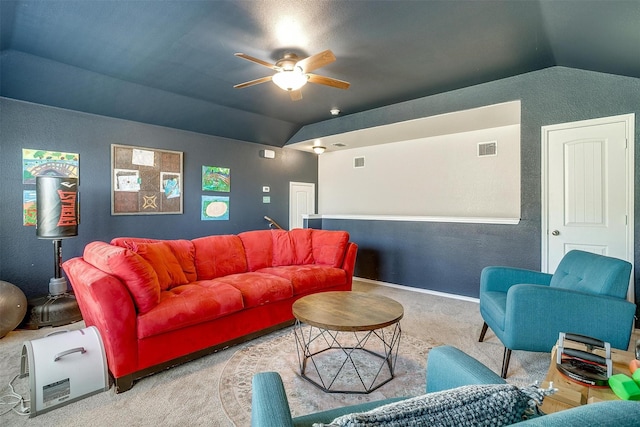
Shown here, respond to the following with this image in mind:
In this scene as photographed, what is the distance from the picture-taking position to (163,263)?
285cm

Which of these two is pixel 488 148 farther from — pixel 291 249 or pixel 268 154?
pixel 268 154

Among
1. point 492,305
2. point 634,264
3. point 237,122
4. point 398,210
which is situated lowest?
point 492,305

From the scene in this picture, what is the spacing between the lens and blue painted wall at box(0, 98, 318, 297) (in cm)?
340

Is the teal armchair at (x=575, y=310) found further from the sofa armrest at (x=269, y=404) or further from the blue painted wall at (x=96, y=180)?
the blue painted wall at (x=96, y=180)

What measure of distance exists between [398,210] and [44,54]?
5.18 m

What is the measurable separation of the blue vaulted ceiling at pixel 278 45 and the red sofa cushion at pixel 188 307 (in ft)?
7.32

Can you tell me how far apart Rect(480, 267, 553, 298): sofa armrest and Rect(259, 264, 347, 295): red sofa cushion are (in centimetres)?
152

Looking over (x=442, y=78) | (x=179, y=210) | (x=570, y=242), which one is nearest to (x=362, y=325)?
(x=570, y=242)

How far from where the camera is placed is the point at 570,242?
130 inches

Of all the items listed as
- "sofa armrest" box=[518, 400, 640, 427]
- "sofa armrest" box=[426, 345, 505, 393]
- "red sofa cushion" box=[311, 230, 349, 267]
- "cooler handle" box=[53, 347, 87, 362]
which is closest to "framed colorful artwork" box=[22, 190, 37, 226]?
"cooler handle" box=[53, 347, 87, 362]

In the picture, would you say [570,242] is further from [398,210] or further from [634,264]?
[398,210]

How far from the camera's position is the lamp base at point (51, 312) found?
3.15m

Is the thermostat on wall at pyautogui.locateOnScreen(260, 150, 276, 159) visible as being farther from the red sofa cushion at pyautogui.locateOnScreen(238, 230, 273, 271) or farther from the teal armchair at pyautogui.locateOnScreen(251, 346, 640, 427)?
the teal armchair at pyautogui.locateOnScreen(251, 346, 640, 427)

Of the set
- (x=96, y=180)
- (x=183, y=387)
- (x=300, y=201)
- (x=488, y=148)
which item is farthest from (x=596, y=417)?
(x=300, y=201)
